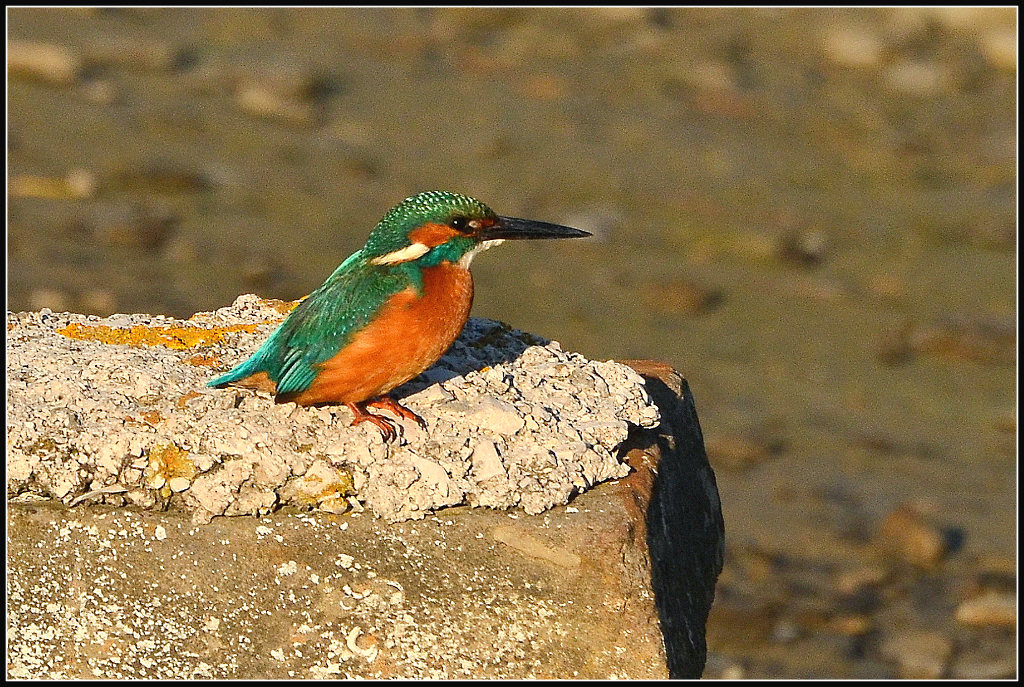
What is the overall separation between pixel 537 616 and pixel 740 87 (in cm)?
1096

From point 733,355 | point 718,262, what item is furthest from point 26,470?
point 718,262

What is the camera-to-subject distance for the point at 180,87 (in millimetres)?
12945

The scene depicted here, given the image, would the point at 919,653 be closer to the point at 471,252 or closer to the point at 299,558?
the point at 471,252

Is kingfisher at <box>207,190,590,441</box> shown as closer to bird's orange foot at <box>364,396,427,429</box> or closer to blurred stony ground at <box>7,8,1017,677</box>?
bird's orange foot at <box>364,396,427,429</box>

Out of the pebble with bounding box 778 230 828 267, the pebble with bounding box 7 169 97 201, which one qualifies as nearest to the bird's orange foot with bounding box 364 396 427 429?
the pebble with bounding box 7 169 97 201

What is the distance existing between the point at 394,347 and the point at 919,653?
4343 mm

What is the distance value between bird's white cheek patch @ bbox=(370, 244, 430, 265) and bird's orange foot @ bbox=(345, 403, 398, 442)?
1.44ft

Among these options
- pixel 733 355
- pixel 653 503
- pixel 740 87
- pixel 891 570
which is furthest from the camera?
pixel 740 87

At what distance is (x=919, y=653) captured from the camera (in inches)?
285

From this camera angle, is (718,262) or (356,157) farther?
(356,157)

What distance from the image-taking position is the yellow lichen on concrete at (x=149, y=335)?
454cm

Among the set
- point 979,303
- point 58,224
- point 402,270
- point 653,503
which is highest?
point 402,270

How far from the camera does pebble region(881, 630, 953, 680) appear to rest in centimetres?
708

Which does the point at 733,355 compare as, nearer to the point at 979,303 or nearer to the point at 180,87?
the point at 979,303
